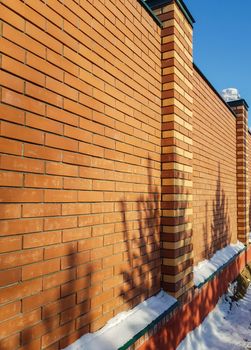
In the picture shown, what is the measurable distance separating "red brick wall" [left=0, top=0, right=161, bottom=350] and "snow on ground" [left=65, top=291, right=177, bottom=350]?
64 millimetres

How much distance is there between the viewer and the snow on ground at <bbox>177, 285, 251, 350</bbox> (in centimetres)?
420

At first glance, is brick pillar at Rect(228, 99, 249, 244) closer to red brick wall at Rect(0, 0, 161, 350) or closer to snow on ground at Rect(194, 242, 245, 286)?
snow on ground at Rect(194, 242, 245, 286)

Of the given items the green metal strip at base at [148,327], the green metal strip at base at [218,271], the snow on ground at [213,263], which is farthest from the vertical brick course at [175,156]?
the snow on ground at [213,263]

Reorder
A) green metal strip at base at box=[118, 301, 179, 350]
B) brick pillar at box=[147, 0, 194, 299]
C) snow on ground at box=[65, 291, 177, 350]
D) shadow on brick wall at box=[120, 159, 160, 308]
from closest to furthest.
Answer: snow on ground at box=[65, 291, 177, 350] → green metal strip at base at box=[118, 301, 179, 350] → shadow on brick wall at box=[120, 159, 160, 308] → brick pillar at box=[147, 0, 194, 299]

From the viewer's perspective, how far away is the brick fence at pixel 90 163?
193 cm

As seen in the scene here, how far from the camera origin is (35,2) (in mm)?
2100

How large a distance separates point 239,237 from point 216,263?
321 cm

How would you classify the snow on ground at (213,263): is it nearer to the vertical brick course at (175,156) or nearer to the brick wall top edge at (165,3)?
the vertical brick course at (175,156)

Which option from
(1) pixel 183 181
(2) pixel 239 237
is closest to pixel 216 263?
(1) pixel 183 181

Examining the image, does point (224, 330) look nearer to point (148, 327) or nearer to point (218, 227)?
point (218, 227)

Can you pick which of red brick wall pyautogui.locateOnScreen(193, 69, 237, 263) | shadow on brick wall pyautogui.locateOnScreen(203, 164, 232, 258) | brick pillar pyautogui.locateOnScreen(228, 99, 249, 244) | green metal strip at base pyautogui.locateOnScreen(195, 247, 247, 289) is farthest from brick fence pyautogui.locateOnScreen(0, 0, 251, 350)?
brick pillar pyautogui.locateOnScreen(228, 99, 249, 244)

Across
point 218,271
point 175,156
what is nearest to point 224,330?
point 218,271

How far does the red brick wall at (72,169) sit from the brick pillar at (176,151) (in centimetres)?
28

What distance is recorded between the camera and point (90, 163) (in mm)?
2590
